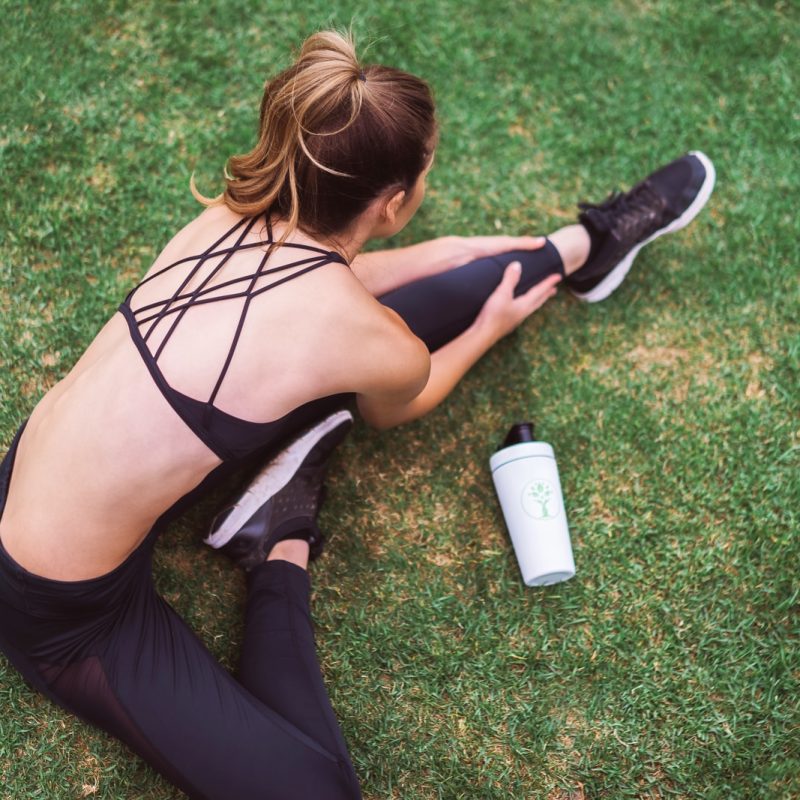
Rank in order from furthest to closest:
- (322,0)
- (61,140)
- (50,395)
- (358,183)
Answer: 1. (322,0)
2. (61,140)
3. (50,395)
4. (358,183)

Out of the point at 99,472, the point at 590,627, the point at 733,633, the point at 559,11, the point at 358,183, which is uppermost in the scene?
the point at 358,183

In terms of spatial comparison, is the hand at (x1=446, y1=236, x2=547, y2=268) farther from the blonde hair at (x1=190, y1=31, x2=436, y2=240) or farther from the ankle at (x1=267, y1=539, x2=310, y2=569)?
the ankle at (x1=267, y1=539, x2=310, y2=569)

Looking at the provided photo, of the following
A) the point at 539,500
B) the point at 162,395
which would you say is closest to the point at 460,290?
the point at 539,500

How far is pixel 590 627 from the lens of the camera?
8.18 feet

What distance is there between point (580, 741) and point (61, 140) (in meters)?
2.70

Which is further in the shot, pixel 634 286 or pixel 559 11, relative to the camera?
pixel 559 11

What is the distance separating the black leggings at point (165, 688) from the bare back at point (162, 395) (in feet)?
0.41

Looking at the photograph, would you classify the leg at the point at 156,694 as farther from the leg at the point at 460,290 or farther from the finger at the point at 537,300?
the finger at the point at 537,300

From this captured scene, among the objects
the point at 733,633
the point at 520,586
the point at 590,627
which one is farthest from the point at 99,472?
the point at 733,633

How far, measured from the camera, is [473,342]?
252 centimetres

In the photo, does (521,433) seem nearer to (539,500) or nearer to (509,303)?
(539,500)

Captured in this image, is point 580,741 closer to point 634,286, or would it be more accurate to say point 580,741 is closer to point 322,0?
point 634,286

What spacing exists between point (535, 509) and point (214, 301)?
4.05ft

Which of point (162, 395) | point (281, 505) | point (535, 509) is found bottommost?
point (535, 509)
